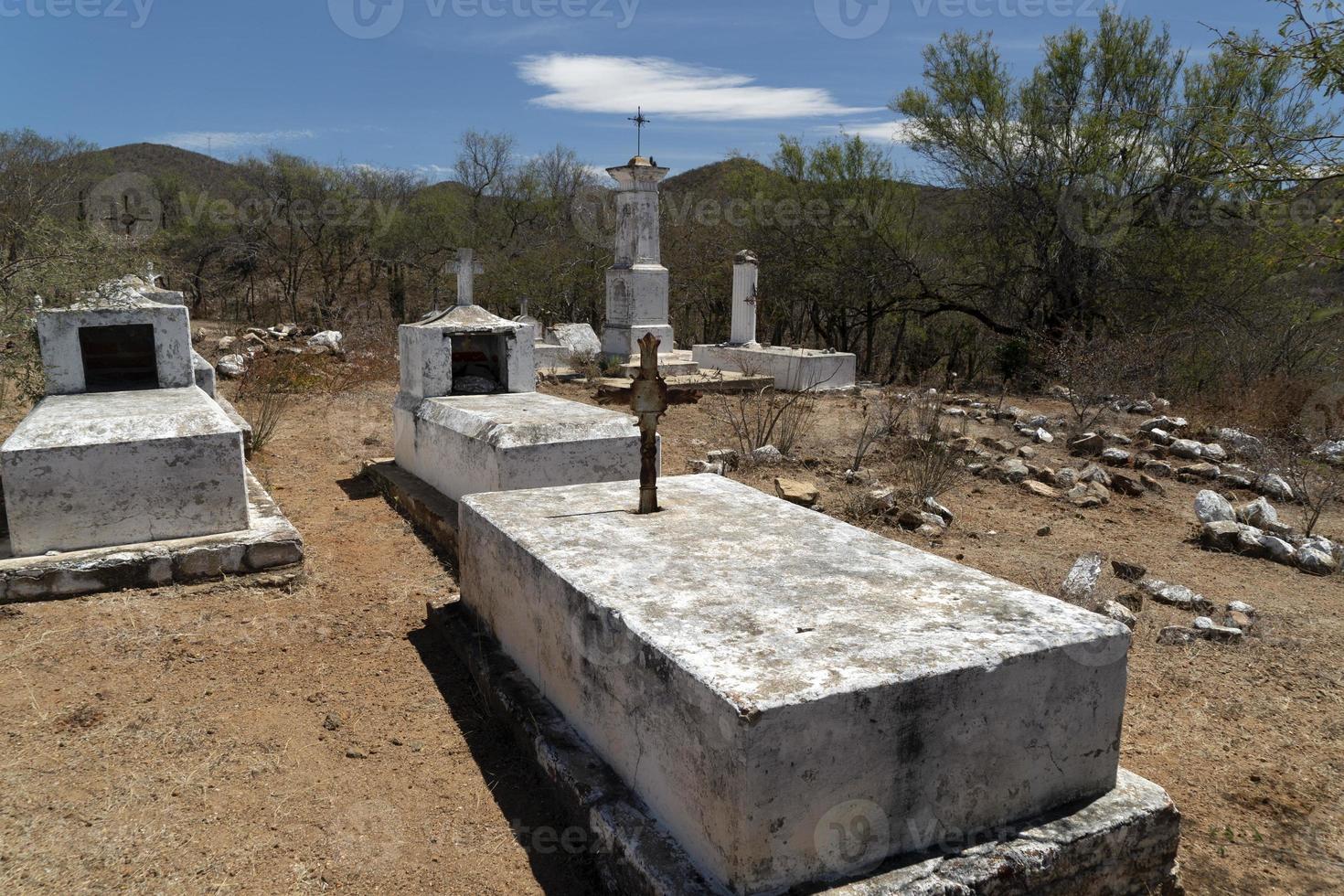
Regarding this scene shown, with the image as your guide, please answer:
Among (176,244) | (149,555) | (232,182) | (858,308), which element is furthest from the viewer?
(232,182)

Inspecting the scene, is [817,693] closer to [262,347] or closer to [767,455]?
[767,455]

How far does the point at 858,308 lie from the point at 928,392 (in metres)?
7.21

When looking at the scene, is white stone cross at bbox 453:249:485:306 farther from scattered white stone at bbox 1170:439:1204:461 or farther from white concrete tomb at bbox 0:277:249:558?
scattered white stone at bbox 1170:439:1204:461

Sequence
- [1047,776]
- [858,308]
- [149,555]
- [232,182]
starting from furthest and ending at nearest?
[232,182] → [858,308] → [149,555] → [1047,776]

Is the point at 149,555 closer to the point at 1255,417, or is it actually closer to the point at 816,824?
the point at 816,824

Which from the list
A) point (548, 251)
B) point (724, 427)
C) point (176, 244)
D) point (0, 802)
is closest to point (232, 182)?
point (176, 244)

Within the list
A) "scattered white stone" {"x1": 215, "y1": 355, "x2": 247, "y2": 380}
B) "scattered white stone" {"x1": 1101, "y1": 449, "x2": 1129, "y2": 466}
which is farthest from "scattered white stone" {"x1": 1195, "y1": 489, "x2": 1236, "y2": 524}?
"scattered white stone" {"x1": 215, "y1": 355, "x2": 247, "y2": 380}

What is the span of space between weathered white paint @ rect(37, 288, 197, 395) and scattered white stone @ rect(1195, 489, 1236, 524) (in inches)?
302

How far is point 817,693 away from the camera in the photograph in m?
2.19

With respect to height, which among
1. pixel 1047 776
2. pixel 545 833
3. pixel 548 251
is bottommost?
pixel 545 833

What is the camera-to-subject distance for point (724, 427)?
10367mm

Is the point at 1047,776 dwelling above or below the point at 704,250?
below

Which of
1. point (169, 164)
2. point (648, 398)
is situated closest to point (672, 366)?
point (648, 398)

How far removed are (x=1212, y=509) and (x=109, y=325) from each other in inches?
323
